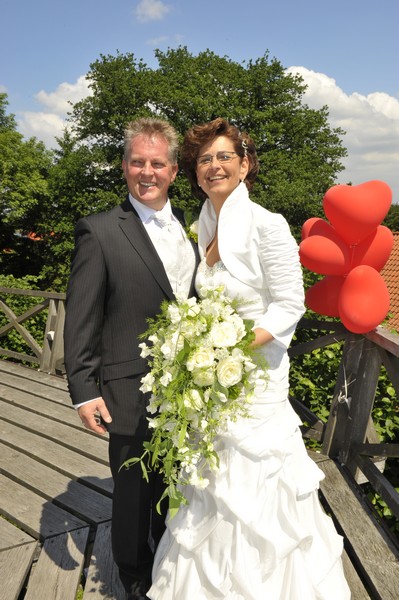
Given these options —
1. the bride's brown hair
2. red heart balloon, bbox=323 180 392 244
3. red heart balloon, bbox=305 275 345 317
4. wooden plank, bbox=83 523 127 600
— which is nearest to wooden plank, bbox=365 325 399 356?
red heart balloon, bbox=305 275 345 317

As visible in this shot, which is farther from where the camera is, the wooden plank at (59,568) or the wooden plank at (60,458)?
the wooden plank at (60,458)

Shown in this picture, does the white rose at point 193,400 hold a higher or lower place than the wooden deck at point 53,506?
higher

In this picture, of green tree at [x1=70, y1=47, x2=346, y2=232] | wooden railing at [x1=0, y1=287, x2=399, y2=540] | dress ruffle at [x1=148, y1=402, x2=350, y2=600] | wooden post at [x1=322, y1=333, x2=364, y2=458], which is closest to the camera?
dress ruffle at [x1=148, y1=402, x2=350, y2=600]

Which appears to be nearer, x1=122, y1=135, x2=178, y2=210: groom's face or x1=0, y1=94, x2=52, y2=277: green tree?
x1=122, y1=135, x2=178, y2=210: groom's face

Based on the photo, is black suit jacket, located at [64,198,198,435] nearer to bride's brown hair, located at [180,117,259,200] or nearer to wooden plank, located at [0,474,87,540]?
bride's brown hair, located at [180,117,259,200]

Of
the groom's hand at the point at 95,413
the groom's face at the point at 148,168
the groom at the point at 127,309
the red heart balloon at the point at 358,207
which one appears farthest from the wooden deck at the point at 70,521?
the groom's face at the point at 148,168

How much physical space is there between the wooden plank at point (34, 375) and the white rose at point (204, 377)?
13.3 ft

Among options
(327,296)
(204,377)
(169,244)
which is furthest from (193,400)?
(327,296)

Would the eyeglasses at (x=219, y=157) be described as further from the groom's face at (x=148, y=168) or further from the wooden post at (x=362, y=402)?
the wooden post at (x=362, y=402)

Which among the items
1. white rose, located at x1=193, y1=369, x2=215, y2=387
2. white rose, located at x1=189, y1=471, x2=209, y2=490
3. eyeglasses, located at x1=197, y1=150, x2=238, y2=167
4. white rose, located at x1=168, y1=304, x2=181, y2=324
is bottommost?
white rose, located at x1=189, y1=471, x2=209, y2=490

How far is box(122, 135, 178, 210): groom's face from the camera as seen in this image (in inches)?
96.7

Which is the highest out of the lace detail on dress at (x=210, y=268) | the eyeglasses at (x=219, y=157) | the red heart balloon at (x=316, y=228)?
the eyeglasses at (x=219, y=157)

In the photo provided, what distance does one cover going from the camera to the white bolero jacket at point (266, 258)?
229cm

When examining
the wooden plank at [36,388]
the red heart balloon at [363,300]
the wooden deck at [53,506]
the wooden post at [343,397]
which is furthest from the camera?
the wooden plank at [36,388]
